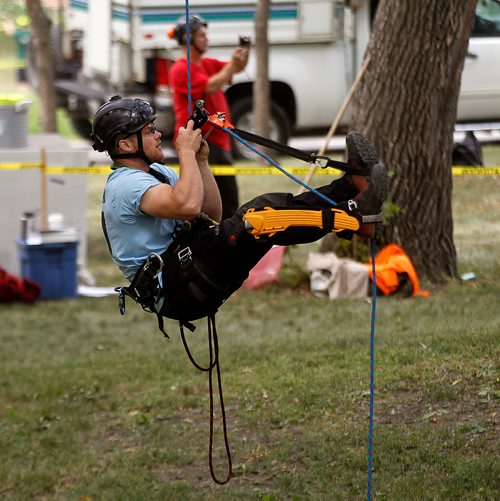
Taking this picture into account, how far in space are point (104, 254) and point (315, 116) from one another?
5.13 metres

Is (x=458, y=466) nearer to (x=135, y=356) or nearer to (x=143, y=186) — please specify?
(x=143, y=186)

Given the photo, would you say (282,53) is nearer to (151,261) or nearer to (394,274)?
(394,274)

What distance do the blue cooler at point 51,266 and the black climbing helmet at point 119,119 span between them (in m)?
5.52

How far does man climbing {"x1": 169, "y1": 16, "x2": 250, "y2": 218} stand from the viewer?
10.1 metres

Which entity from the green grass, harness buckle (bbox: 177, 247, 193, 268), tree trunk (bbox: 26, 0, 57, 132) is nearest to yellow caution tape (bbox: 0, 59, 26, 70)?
tree trunk (bbox: 26, 0, 57, 132)

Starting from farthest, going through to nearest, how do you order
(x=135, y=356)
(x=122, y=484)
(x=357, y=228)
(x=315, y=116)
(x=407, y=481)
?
(x=315, y=116)
(x=135, y=356)
(x=122, y=484)
(x=407, y=481)
(x=357, y=228)

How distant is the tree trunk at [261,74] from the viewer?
14.8m

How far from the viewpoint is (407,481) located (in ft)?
19.4

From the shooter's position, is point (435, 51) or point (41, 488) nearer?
point (41, 488)

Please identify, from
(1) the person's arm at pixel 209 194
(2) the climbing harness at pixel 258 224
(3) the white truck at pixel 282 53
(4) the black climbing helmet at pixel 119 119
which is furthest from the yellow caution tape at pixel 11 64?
(2) the climbing harness at pixel 258 224

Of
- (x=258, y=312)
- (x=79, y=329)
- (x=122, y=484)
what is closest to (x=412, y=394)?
(x=122, y=484)

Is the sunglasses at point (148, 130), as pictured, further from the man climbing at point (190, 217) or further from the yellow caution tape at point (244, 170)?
the yellow caution tape at point (244, 170)

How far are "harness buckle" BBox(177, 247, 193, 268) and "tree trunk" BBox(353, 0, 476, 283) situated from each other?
4806mm

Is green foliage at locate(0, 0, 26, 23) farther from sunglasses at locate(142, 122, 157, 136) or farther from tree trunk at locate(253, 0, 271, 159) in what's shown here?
sunglasses at locate(142, 122, 157, 136)
